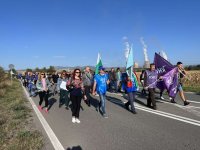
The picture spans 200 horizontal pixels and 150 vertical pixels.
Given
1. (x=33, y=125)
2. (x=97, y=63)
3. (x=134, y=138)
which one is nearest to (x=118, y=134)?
(x=134, y=138)

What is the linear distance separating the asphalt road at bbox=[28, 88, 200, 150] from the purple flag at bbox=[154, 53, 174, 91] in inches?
109

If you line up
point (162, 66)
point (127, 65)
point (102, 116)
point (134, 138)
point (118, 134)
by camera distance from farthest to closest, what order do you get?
point (162, 66)
point (127, 65)
point (102, 116)
point (118, 134)
point (134, 138)

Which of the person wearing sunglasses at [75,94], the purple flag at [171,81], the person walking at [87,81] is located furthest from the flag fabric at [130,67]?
the person walking at [87,81]

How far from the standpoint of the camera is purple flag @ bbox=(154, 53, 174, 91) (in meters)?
13.5

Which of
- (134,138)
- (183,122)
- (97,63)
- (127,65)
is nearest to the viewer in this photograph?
(134,138)

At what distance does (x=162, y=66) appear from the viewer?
13.8 metres

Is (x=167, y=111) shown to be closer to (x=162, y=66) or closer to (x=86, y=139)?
(x=162, y=66)

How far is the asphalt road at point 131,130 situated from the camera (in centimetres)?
626

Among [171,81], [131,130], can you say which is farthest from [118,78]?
[131,130]

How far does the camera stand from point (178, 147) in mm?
5961

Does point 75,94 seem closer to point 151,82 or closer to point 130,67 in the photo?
point 130,67

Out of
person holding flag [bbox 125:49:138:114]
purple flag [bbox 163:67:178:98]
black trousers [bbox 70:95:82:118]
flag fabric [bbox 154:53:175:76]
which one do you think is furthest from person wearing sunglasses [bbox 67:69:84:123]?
flag fabric [bbox 154:53:175:76]

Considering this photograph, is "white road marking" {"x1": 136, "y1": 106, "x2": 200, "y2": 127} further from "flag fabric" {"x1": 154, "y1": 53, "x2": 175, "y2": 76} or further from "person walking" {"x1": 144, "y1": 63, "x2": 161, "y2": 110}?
"flag fabric" {"x1": 154, "y1": 53, "x2": 175, "y2": 76}

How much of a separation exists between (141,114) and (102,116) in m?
1.32
